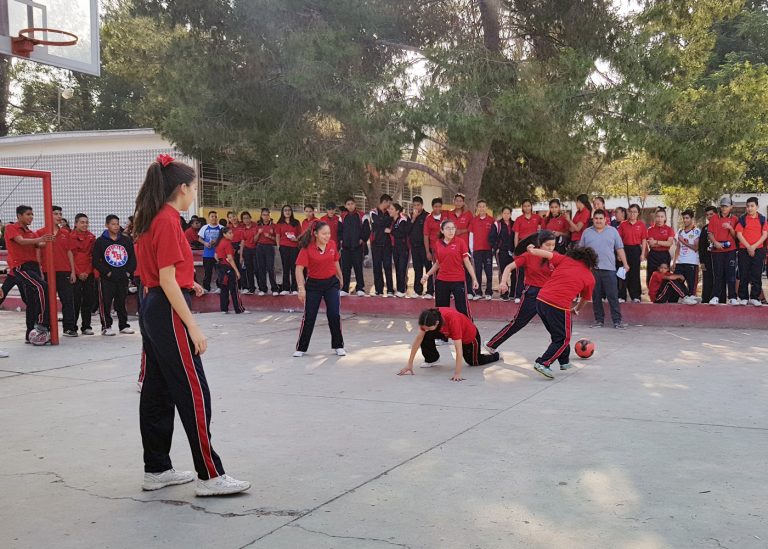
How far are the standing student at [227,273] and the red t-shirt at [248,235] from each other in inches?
17.0

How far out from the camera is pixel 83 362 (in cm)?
918

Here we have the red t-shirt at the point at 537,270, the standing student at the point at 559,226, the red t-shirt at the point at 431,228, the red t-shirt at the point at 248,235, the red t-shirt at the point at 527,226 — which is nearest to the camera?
the red t-shirt at the point at 537,270

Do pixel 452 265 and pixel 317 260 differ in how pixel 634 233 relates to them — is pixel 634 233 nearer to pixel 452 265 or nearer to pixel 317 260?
pixel 452 265

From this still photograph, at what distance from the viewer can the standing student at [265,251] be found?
604 inches

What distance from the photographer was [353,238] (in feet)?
47.0

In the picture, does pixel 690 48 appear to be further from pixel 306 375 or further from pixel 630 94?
pixel 306 375

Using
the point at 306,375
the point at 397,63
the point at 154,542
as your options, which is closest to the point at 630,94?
the point at 397,63

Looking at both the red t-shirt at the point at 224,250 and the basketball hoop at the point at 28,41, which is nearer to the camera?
the basketball hoop at the point at 28,41

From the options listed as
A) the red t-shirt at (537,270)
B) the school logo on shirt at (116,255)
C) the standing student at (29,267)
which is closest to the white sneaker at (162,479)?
the red t-shirt at (537,270)

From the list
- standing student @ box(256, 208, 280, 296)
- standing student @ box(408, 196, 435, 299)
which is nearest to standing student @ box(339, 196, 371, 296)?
standing student @ box(408, 196, 435, 299)

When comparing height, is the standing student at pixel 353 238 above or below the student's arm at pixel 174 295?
above

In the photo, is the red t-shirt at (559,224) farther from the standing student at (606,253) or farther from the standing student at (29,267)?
the standing student at (29,267)

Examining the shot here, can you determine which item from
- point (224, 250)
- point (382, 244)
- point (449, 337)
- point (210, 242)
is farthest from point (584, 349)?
point (210, 242)

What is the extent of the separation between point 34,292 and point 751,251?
420 inches
